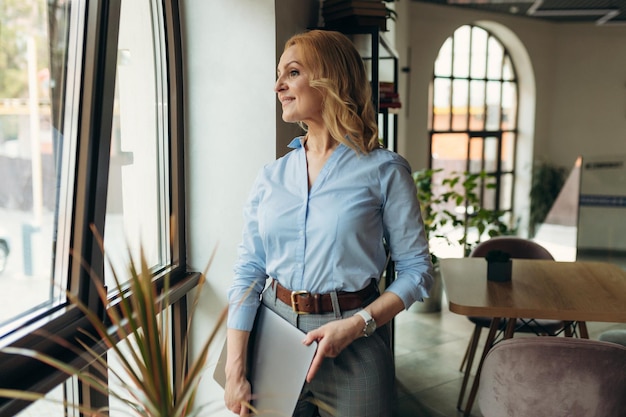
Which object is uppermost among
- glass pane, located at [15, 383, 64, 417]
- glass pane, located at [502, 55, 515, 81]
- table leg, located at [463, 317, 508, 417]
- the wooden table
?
glass pane, located at [502, 55, 515, 81]

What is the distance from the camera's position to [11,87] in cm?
153

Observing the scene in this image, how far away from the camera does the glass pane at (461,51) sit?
831cm

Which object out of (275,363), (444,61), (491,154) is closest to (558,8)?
(444,61)

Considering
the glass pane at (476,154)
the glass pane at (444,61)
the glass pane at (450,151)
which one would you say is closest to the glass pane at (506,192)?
the glass pane at (476,154)

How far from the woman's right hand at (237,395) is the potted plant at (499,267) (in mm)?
1642

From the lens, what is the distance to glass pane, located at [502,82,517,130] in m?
9.16

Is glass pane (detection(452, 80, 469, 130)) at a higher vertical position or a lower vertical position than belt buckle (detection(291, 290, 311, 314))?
higher

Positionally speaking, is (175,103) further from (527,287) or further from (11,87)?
(527,287)

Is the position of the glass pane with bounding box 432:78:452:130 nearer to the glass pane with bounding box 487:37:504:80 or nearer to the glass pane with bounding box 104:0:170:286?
the glass pane with bounding box 487:37:504:80

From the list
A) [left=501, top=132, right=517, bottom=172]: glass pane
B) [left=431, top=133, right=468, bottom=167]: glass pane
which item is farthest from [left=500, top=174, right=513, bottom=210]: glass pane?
[left=431, top=133, right=468, bottom=167]: glass pane

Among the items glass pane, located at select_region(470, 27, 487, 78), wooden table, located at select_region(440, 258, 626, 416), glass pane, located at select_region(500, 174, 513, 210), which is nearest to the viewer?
wooden table, located at select_region(440, 258, 626, 416)

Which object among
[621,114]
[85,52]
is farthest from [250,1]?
[621,114]

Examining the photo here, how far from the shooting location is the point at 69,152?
1803 mm

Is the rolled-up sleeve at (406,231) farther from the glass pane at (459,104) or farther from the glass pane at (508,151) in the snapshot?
the glass pane at (508,151)
